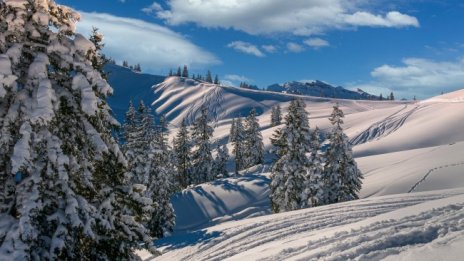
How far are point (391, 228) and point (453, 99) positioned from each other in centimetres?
12418

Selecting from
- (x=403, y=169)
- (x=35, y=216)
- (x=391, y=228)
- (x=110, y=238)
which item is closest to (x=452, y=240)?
(x=391, y=228)

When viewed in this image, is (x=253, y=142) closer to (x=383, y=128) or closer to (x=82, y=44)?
(x=383, y=128)

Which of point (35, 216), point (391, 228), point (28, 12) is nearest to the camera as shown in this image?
point (35, 216)

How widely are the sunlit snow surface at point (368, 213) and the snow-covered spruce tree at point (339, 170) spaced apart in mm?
4535

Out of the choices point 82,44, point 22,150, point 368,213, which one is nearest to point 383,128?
point 368,213

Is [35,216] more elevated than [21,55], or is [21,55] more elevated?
[21,55]

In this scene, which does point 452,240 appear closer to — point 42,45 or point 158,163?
point 42,45

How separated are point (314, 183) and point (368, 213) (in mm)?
20117

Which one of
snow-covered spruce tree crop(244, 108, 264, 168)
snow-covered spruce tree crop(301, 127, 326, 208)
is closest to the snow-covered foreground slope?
snow-covered spruce tree crop(301, 127, 326, 208)

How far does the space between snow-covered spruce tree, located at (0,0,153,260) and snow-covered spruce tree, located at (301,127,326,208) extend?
28.3m

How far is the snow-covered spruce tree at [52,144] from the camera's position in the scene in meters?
8.61

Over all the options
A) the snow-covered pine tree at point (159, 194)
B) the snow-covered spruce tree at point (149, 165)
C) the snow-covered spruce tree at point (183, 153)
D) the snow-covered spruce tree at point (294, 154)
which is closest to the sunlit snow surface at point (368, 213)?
the snow-covered pine tree at point (159, 194)

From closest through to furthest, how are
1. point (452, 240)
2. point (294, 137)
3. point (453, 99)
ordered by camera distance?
point (452, 240) < point (294, 137) < point (453, 99)

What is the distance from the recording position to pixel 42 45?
30.5ft
